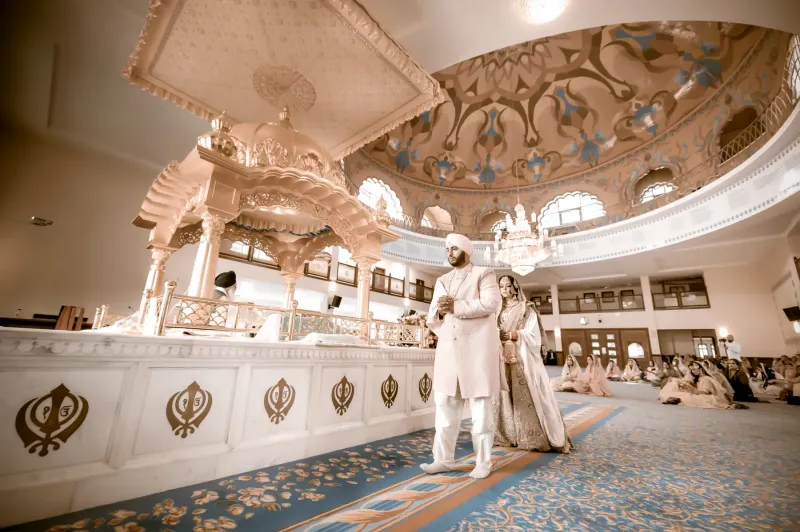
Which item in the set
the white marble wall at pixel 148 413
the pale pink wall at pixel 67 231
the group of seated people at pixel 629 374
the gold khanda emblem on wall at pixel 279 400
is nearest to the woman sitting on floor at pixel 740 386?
the group of seated people at pixel 629 374

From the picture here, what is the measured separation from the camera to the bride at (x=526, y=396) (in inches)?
121

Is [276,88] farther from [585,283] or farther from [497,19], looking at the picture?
[585,283]

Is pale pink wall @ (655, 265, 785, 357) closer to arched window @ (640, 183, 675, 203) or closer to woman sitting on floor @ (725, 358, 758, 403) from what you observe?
arched window @ (640, 183, 675, 203)

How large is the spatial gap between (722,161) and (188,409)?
16.7 metres

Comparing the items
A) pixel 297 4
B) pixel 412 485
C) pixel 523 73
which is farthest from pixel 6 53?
pixel 523 73

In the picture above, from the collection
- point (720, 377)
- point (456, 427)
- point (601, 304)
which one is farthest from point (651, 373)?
point (456, 427)

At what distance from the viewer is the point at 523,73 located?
48.2 ft

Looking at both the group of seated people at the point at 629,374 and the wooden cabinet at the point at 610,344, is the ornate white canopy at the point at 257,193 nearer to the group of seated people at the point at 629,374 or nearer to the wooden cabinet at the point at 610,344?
the group of seated people at the point at 629,374

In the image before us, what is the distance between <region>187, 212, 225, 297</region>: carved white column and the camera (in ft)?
10.6

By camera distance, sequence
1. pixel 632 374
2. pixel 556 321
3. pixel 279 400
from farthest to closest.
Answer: pixel 556 321, pixel 632 374, pixel 279 400

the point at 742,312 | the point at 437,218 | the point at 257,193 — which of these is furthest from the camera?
the point at 437,218

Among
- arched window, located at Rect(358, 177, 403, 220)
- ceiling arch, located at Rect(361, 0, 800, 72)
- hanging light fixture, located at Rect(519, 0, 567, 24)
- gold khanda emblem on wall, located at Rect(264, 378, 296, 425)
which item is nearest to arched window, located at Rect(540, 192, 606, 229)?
arched window, located at Rect(358, 177, 403, 220)

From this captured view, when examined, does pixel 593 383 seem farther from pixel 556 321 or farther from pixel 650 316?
pixel 556 321

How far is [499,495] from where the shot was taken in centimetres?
197
